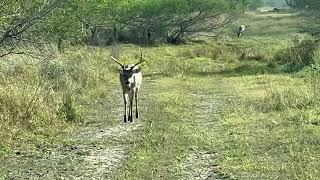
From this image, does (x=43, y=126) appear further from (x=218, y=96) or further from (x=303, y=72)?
(x=303, y=72)

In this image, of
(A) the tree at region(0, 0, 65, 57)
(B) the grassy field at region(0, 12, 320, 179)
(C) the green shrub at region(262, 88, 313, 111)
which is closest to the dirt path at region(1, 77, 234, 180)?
(B) the grassy field at region(0, 12, 320, 179)

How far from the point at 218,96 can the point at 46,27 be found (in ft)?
19.9

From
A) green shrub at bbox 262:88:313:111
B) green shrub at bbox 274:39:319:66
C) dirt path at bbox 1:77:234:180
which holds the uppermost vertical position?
green shrub at bbox 274:39:319:66

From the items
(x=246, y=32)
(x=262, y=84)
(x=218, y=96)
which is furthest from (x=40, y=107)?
(x=246, y=32)

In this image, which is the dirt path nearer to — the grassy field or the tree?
the grassy field

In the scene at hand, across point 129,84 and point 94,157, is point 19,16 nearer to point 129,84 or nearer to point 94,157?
point 94,157

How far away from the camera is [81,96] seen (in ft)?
58.0

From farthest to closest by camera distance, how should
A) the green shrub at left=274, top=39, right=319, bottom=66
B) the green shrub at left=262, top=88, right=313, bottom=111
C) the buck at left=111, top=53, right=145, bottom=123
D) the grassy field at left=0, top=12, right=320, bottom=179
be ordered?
the green shrub at left=274, top=39, right=319, bottom=66
the green shrub at left=262, top=88, right=313, bottom=111
the buck at left=111, top=53, right=145, bottom=123
the grassy field at left=0, top=12, right=320, bottom=179

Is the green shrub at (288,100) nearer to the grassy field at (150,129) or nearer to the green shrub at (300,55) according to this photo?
the grassy field at (150,129)

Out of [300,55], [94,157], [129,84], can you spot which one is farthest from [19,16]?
[300,55]

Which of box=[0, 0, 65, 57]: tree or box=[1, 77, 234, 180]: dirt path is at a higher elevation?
box=[0, 0, 65, 57]: tree

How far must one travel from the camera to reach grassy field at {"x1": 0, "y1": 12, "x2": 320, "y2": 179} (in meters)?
9.51

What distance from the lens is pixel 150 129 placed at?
1262 cm

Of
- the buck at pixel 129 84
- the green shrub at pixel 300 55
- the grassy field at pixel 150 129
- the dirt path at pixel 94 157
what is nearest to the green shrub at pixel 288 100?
the grassy field at pixel 150 129
